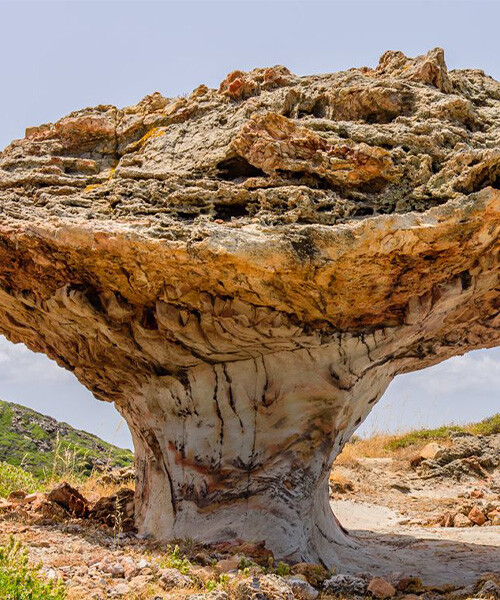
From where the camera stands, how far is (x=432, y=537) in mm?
8742

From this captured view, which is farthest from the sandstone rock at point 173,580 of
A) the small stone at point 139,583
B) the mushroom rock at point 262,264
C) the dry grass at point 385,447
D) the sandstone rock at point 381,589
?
the dry grass at point 385,447

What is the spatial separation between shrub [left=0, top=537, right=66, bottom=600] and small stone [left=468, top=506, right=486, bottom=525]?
724 centimetres

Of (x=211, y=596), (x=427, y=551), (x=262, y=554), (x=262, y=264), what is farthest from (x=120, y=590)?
(x=427, y=551)

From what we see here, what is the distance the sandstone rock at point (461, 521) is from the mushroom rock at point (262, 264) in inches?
128

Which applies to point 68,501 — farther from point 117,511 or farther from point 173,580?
point 173,580

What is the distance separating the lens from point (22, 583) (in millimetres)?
4125

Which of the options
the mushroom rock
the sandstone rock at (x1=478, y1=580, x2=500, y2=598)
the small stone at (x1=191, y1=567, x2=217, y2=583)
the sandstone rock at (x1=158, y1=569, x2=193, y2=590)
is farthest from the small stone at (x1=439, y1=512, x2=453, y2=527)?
the sandstone rock at (x1=158, y1=569, x2=193, y2=590)

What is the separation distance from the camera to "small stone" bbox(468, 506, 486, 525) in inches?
384

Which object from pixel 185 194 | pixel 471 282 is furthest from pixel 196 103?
pixel 471 282

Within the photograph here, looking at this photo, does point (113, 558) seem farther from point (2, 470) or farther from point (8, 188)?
point (2, 470)

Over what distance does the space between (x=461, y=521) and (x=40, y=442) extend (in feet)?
40.4

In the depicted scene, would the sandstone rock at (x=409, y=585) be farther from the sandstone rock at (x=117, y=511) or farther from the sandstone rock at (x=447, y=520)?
the sandstone rock at (x=447, y=520)

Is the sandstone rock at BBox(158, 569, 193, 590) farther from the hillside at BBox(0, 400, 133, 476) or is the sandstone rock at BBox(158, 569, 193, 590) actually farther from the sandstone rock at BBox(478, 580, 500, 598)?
the hillside at BBox(0, 400, 133, 476)

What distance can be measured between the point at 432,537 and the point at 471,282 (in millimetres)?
3838
